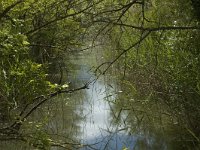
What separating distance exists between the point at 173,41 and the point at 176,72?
0.66 meters

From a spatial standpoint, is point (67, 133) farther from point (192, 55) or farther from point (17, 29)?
point (17, 29)

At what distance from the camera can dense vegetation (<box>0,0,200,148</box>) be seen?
3660 millimetres

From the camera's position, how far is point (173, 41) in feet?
19.4

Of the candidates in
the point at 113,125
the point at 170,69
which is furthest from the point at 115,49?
the point at 113,125

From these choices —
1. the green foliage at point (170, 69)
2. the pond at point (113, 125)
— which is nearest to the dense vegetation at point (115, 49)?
the green foliage at point (170, 69)

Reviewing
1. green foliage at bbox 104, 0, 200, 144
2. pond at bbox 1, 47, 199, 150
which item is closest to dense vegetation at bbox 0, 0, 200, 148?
green foliage at bbox 104, 0, 200, 144

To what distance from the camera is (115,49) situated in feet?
13.8

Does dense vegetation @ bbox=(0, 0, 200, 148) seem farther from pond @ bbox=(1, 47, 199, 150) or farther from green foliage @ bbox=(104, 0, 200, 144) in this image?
pond @ bbox=(1, 47, 199, 150)

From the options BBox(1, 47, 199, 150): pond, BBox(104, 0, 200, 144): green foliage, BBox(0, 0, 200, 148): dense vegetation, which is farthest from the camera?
BBox(1, 47, 199, 150): pond

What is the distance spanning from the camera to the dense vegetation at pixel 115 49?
12.0 feet

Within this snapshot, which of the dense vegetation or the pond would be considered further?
the pond

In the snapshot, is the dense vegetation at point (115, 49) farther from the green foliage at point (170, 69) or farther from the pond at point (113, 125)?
the pond at point (113, 125)

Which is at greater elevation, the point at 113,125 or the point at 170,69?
the point at 170,69

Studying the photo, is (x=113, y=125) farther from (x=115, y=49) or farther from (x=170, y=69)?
(x=115, y=49)
